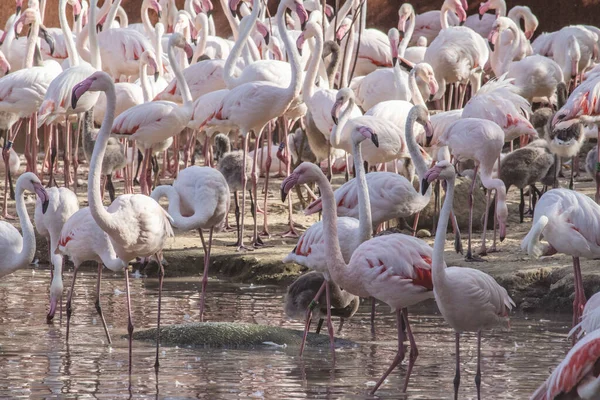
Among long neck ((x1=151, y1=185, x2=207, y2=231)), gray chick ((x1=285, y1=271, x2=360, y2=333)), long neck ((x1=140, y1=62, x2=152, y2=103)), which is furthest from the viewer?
long neck ((x1=140, y1=62, x2=152, y2=103))

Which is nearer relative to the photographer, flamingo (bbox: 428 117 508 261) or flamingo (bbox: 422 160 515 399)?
flamingo (bbox: 422 160 515 399)

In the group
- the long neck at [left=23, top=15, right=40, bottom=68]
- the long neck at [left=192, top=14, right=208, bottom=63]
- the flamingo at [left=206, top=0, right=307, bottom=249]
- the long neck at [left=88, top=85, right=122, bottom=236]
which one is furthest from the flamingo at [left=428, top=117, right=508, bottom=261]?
the long neck at [left=192, top=14, right=208, bottom=63]

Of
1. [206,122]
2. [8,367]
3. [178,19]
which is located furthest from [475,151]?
[178,19]

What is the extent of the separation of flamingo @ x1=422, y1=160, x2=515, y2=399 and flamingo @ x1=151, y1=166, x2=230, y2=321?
7.36 feet

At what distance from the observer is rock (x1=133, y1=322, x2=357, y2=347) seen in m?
7.22

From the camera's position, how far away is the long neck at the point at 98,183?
643 centimetres

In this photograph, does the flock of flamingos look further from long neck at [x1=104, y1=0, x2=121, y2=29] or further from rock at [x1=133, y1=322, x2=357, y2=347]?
rock at [x1=133, y1=322, x2=357, y2=347]

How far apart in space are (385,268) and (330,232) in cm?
51

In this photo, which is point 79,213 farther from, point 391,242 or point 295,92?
point 295,92

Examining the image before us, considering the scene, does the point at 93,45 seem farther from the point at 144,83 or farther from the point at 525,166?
the point at 525,166

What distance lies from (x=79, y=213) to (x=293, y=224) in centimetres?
389

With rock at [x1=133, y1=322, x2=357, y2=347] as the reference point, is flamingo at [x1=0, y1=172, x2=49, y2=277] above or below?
above

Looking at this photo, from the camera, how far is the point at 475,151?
9.25 metres

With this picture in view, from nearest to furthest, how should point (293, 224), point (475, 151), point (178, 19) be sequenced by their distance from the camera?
point (475, 151) → point (293, 224) → point (178, 19)
